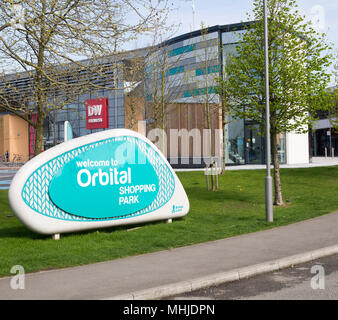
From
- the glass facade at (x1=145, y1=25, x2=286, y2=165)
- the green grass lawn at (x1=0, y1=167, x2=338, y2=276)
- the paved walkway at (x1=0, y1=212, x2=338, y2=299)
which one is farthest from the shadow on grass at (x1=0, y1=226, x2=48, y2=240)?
the glass facade at (x1=145, y1=25, x2=286, y2=165)

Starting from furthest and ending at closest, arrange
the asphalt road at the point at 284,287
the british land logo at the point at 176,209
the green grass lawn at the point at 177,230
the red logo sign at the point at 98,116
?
the red logo sign at the point at 98,116 → the british land logo at the point at 176,209 → the green grass lawn at the point at 177,230 → the asphalt road at the point at 284,287

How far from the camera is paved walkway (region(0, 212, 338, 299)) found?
5.55 meters

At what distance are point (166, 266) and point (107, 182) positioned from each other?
11.5 feet

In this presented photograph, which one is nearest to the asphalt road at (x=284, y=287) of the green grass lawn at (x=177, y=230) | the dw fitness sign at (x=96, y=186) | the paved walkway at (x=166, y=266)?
the paved walkway at (x=166, y=266)

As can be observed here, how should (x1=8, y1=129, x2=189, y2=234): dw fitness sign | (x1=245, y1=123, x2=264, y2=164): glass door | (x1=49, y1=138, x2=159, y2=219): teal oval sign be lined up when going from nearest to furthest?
(x1=8, y1=129, x2=189, y2=234): dw fitness sign
(x1=49, y1=138, x2=159, y2=219): teal oval sign
(x1=245, y1=123, x2=264, y2=164): glass door

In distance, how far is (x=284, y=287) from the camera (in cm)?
590

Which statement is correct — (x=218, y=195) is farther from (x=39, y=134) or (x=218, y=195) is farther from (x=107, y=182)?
(x=107, y=182)

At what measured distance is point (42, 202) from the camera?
8.70 m

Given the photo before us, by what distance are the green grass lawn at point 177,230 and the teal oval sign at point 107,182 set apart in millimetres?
625

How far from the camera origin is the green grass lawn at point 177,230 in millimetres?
7641

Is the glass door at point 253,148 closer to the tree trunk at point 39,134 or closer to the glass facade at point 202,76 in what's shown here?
the glass facade at point 202,76

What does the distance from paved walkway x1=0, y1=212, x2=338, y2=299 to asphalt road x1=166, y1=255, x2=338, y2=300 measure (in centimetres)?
41

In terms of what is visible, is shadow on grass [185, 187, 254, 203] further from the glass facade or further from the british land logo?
the glass facade
